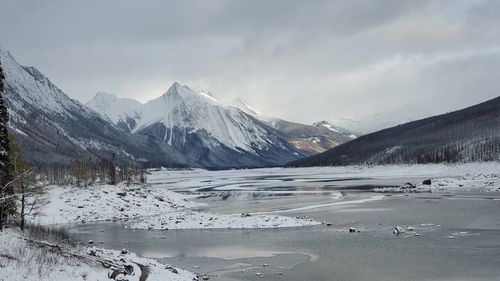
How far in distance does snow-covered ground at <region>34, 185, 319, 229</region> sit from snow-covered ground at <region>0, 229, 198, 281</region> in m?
26.3

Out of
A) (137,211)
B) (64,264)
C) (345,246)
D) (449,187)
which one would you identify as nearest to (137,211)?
(137,211)

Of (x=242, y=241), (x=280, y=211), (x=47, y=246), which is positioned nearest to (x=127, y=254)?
(x=47, y=246)

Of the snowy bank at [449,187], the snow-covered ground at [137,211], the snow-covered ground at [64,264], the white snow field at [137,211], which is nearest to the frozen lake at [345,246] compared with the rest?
the white snow field at [137,211]

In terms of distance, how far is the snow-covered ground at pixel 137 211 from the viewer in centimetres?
6122

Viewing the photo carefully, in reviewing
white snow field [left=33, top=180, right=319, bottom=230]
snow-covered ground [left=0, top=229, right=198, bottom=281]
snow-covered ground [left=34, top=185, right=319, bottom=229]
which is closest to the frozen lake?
white snow field [left=33, top=180, right=319, bottom=230]

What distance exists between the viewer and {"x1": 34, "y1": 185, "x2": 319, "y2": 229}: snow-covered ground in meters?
61.2

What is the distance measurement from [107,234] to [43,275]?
35163mm

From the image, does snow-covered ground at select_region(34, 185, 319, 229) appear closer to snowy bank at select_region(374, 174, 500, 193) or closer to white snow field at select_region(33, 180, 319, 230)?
white snow field at select_region(33, 180, 319, 230)

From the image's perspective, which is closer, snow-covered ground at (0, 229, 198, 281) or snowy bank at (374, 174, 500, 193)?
snow-covered ground at (0, 229, 198, 281)

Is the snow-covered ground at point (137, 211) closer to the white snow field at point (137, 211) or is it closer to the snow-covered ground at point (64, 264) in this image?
the white snow field at point (137, 211)

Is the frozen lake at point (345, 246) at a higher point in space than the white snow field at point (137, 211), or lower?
lower

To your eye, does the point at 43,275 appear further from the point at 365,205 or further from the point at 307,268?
the point at 365,205

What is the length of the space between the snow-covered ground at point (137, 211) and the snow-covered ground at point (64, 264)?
26.3m

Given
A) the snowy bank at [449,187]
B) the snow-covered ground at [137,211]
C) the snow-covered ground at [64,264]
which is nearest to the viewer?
the snow-covered ground at [64,264]
